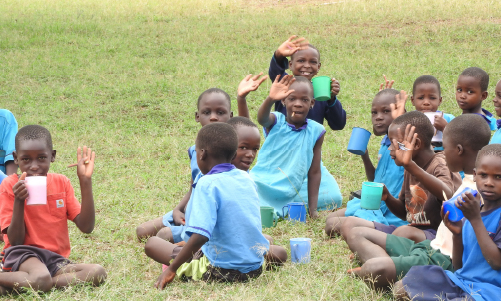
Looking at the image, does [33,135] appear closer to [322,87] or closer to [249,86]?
[249,86]

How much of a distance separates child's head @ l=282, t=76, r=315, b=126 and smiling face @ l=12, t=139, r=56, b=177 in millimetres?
Answer: 2272

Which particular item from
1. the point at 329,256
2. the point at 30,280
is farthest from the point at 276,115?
the point at 30,280

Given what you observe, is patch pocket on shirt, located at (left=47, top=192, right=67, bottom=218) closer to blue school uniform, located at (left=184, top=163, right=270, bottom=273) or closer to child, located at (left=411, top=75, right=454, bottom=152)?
blue school uniform, located at (left=184, top=163, right=270, bottom=273)

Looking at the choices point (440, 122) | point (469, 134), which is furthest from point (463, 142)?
point (440, 122)

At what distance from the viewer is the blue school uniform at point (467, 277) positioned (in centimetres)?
308

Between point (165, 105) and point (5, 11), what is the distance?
387 inches

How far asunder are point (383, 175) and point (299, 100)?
1.03 metres

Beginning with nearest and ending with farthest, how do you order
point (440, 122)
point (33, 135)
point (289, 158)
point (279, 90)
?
1. point (33, 135)
2. point (440, 122)
3. point (279, 90)
4. point (289, 158)

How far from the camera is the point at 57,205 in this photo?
3.92 m

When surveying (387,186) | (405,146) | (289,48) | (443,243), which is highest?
(289,48)

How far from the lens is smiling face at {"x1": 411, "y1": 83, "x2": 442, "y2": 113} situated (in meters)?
5.19

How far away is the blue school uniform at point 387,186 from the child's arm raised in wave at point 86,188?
7.07 feet

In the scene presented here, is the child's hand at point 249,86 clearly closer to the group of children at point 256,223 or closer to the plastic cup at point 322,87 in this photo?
the group of children at point 256,223

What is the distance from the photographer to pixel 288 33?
1422 cm
